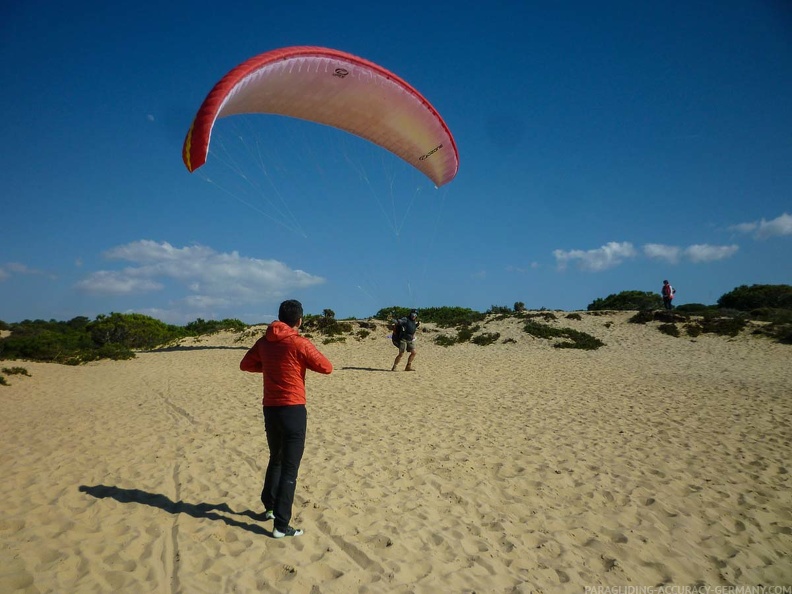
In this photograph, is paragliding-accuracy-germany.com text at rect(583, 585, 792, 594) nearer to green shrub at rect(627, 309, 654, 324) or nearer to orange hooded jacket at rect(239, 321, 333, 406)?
orange hooded jacket at rect(239, 321, 333, 406)

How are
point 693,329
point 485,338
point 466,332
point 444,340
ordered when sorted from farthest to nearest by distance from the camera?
point 466,332, point 444,340, point 485,338, point 693,329

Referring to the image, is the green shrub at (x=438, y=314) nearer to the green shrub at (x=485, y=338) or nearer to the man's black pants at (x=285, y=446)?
the green shrub at (x=485, y=338)

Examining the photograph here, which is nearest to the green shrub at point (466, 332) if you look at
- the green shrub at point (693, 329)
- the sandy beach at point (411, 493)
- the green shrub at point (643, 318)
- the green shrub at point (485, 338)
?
the green shrub at point (485, 338)

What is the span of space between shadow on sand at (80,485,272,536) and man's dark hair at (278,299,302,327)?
2.01 metres

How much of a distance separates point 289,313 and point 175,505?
2.60 m

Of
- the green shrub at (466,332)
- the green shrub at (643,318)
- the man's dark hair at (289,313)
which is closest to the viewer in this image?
the man's dark hair at (289,313)

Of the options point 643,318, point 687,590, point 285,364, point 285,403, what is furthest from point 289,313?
point 643,318

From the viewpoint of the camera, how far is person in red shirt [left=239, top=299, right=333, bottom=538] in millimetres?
3770

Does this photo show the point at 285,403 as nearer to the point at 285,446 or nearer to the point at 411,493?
the point at 285,446

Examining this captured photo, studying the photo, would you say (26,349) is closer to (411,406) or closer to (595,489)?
(411,406)

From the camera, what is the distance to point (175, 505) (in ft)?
14.9

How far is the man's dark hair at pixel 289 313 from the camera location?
155 inches

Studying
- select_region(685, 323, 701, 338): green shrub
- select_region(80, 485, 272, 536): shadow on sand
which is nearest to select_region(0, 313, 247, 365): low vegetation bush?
select_region(80, 485, 272, 536): shadow on sand

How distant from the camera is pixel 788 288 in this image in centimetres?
3250
